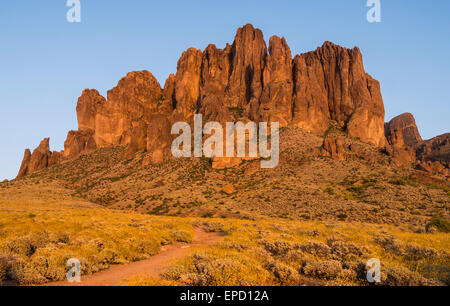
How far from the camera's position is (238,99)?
347ft

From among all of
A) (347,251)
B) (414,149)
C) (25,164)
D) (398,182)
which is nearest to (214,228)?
(347,251)

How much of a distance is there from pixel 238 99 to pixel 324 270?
101 metres

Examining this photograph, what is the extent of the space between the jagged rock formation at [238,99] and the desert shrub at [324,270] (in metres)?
64.3

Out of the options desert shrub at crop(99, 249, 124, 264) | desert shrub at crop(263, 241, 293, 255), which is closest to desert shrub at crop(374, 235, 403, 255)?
desert shrub at crop(263, 241, 293, 255)

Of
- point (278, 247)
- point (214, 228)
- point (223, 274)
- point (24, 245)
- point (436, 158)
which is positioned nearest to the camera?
point (223, 274)

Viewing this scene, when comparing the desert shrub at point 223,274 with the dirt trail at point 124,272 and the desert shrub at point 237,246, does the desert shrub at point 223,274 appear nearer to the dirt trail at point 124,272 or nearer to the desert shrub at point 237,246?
the dirt trail at point 124,272

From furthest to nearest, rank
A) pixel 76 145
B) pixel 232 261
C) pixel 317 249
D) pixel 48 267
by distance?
1. pixel 76 145
2. pixel 317 249
3. pixel 232 261
4. pixel 48 267

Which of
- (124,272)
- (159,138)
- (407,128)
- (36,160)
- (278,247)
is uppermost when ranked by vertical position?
(407,128)

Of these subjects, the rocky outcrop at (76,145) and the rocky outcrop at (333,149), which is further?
the rocky outcrop at (76,145)

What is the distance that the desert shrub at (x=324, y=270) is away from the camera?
883cm

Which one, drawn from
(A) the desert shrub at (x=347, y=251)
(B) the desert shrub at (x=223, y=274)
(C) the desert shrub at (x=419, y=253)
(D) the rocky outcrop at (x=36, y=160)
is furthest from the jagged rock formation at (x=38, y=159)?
(C) the desert shrub at (x=419, y=253)

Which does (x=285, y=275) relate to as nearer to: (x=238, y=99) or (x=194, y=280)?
(x=194, y=280)

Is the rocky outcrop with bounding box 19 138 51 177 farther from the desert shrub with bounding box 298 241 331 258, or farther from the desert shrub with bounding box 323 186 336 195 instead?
the desert shrub with bounding box 298 241 331 258
